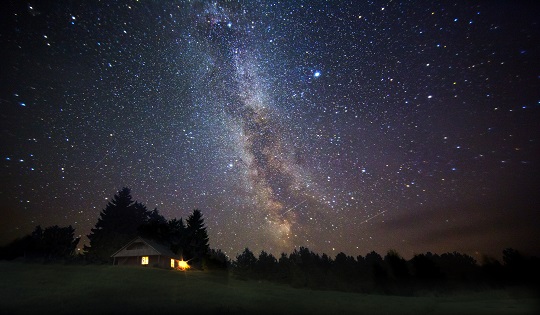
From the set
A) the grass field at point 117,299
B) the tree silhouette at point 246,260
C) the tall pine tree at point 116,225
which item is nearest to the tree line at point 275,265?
the tall pine tree at point 116,225

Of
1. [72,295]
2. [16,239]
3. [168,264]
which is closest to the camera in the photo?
[72,295]

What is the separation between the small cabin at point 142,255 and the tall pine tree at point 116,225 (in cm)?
2117

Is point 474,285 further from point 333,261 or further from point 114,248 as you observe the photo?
point 114,248

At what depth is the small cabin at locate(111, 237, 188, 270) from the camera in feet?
144


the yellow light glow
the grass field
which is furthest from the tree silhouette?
the grass field

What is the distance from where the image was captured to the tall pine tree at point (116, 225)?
65062mm

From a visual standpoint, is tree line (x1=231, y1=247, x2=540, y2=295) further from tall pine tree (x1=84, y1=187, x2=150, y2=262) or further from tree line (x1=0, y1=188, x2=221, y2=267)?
tall pine tree (x1=84, y1=187, x2=150, y2=262)

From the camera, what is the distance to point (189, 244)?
6141 cm

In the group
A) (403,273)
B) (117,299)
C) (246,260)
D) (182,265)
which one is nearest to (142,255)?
(182,265)

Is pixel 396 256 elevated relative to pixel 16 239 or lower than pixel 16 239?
lower

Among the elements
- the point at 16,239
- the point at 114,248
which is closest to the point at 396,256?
the point at 114,248

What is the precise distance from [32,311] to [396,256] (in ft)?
223

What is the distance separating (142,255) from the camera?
44.4m

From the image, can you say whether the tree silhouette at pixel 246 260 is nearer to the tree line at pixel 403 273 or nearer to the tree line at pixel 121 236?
the tree line at pixel 403 273
